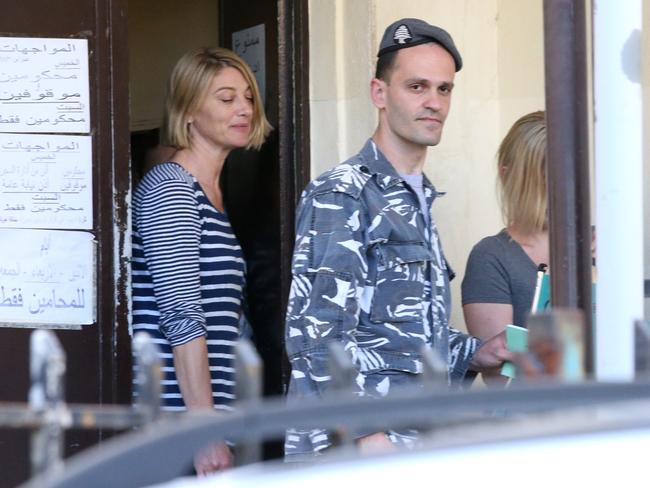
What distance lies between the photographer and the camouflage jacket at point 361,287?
335 centimetres

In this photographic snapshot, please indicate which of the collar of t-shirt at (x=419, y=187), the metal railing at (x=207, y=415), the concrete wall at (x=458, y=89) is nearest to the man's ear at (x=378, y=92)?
the collar of t-shirt at (x=419, y=187)

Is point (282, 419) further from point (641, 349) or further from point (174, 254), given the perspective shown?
point (174, 254)

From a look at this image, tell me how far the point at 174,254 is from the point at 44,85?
621 mm

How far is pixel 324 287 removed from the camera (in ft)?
11.0

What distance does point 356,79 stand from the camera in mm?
4434

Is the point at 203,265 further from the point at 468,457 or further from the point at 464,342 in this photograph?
the point at 468,457

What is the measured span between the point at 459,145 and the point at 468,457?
355 centimetres

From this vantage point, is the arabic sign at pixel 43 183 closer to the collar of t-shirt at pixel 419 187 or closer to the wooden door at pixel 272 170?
the wooden door at pixel 272 170

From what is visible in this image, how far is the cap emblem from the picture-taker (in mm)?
3783

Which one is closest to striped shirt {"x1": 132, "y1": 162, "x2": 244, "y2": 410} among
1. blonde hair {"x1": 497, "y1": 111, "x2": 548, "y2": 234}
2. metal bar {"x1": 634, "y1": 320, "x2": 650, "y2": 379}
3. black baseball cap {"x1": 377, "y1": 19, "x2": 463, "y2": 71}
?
black baseball cap {"x1": 377, "y1": 19, "x2": 463, "y2": 71}

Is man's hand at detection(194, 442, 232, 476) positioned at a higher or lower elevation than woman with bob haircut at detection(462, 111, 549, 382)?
lower

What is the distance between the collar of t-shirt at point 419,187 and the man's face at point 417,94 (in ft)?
0.32

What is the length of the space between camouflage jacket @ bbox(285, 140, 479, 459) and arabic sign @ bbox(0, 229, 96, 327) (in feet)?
2.69

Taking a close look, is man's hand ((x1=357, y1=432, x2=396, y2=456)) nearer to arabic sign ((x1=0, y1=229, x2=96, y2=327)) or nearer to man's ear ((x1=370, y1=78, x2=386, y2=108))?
man's ear ((x1=370, y1=78, x2=386, y2=108))
